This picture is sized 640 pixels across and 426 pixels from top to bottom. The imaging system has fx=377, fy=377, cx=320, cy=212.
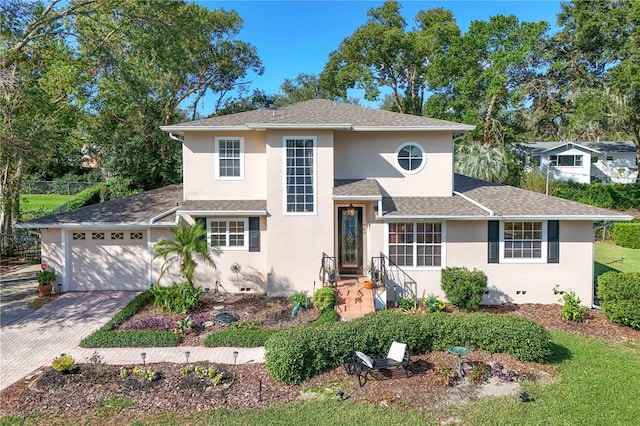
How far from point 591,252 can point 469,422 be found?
9.27 metres

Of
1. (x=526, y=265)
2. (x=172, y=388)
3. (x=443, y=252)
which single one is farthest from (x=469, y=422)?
(x=526, y=265)

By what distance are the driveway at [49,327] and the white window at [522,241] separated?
42.4 feet

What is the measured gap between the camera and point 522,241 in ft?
41.8

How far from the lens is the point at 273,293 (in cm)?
1312

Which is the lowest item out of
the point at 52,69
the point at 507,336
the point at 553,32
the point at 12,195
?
the point at 507,336

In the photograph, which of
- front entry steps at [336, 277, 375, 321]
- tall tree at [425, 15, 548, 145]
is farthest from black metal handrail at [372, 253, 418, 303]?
tall tree at [425, 15, 548, 145]

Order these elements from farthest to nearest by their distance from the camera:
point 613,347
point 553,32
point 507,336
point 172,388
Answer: point 553,32
point 613,347
point 507,336
point 172,388

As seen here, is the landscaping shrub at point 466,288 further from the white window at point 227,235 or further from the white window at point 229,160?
the white window at point 229,160

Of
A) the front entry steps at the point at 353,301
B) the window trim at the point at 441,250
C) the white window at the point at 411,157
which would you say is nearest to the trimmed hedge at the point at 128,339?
the front entry steps at the point at 353,301

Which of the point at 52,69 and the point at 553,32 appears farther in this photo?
the point at 553,32

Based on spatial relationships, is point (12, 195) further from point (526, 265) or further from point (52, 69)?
point (526, 265)

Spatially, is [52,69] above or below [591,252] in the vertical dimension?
above

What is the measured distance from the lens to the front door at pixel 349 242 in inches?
555

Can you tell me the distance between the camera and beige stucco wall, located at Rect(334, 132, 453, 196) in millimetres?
13891
